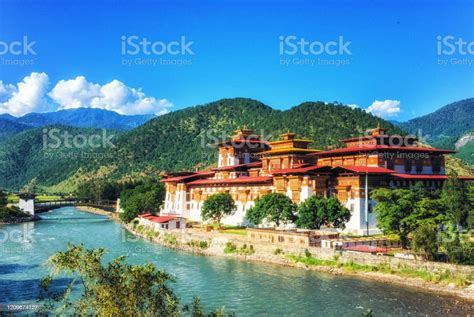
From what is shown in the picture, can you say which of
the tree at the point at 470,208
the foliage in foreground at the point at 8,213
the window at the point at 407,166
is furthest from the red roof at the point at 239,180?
the foliage in foreground at the point at 8,213

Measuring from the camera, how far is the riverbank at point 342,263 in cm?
3550

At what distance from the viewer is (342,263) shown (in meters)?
42.5

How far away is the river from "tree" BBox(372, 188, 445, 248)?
8.69 metres

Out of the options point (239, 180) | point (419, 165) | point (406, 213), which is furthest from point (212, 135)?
point (406, 213)

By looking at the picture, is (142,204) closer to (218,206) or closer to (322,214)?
(218,206)

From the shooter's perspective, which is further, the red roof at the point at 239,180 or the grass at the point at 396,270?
the red roof at the point at 239,180

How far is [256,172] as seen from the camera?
79188mm

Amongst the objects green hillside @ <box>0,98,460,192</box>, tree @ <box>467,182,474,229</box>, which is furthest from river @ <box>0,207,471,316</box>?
green hillside @ <box>0,98,460,192</box>

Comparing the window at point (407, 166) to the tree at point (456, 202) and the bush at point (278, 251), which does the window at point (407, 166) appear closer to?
the tree at point (456, 202)

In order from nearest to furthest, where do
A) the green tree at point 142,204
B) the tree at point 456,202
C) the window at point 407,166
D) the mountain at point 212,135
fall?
1. the tree at point 456,202
2. the window at point 407,166
3. the green tree at point 142,204
4. the mountain at point 212,135

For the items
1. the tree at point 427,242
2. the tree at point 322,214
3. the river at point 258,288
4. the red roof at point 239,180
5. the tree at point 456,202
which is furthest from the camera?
the red roof at point 239,180

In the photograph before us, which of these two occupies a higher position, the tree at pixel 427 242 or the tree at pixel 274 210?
the tree at pixel 274 210

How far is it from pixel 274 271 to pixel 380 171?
68.7ft

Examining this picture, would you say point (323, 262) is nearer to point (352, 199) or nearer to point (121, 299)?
point (352, 199)
